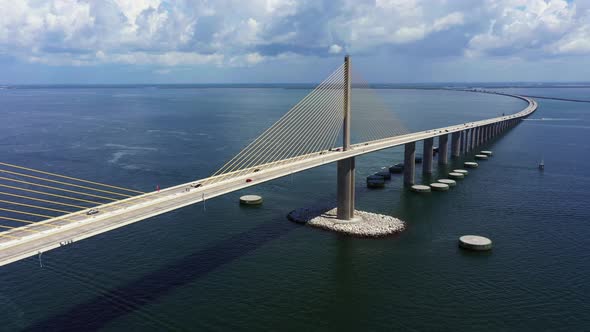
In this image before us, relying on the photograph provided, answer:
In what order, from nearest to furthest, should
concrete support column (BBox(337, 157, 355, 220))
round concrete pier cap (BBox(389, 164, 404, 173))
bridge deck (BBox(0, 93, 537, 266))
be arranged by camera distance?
bridge deck (BBox(0, 93, 537, 266))
concrete support column (BBox(337, 157, 355, 220))
round concrete pier cap (BBox(389, 164, 404, 173))

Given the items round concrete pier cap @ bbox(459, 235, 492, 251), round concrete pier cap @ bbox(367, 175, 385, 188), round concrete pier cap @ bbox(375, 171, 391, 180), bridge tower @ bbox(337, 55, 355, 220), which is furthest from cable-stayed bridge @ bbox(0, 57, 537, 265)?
round concrete pier cap @ bbox(459, 235, 492, 251)

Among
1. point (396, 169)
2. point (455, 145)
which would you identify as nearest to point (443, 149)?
point (455, 145)

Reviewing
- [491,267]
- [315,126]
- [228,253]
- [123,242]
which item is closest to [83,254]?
[123,242]

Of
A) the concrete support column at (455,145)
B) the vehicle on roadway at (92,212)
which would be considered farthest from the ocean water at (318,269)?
the concrete support column at (455,145)

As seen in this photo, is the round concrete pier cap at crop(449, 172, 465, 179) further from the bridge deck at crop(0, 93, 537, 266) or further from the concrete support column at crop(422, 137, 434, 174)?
the bridge deck at crop(0, 93, 537, 266)

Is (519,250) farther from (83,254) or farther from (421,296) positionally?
(83,254)
